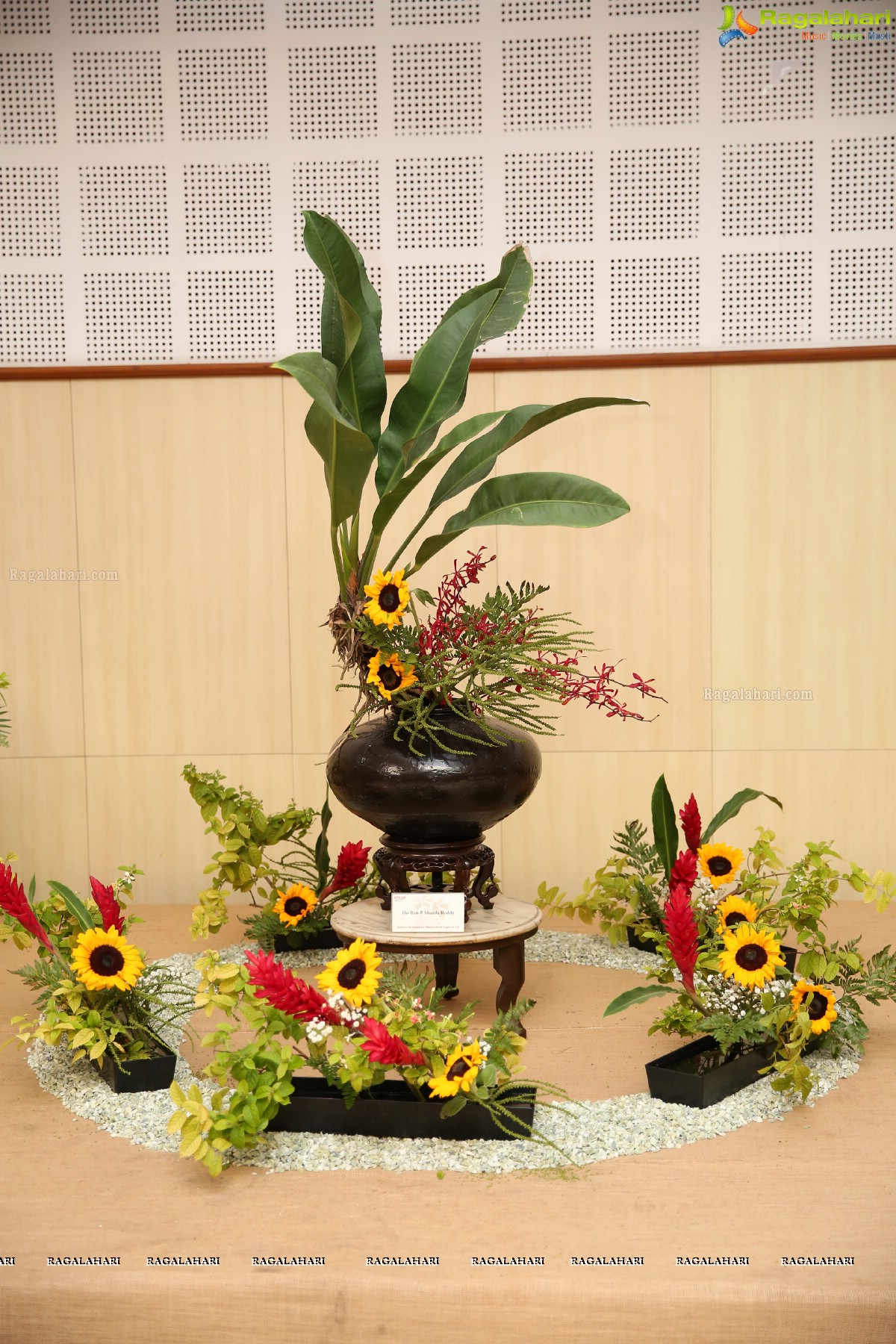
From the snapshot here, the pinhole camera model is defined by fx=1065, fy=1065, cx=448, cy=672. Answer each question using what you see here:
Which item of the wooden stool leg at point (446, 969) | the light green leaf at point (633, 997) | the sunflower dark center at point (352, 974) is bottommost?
the wooden stool leg at point (446, 969)

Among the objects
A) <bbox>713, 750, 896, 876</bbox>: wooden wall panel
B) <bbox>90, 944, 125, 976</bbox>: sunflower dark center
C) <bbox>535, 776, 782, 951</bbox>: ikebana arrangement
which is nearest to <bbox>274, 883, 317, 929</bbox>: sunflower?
<bbox>535, 776, 782, 951</bbox>: ikebana arrangement

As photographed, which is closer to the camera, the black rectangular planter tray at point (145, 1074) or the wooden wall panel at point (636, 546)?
the black rectangular planter tray at point (145, 1074)

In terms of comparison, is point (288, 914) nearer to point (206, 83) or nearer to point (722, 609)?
point (722, 609)

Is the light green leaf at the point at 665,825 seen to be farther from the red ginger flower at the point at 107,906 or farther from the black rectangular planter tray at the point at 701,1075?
the red ginger flower at the point at 107,906

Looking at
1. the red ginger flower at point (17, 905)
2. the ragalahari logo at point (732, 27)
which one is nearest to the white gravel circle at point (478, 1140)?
the red ginger flower at point (17, 905)

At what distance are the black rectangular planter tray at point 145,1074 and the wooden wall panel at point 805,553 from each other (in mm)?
2040

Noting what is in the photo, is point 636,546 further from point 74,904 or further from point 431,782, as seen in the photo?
point 74,904

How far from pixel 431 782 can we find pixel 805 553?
1.75m

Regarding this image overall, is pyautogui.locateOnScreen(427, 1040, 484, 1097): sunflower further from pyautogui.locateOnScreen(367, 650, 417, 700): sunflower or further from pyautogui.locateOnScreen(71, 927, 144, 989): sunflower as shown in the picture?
pyautogui.locateOnScreen(367, 650, 417, 700): sunflower

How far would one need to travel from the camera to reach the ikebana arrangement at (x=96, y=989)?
1744 millimetres

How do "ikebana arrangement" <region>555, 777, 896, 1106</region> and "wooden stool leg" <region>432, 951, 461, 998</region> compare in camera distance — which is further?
"wooden stool leg" <region>432, 951, 461, 998</region>

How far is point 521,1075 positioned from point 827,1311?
73 centimetres

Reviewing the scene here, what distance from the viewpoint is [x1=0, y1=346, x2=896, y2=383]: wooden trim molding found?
126 inches

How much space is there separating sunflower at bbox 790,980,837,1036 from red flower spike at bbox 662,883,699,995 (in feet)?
0.57
